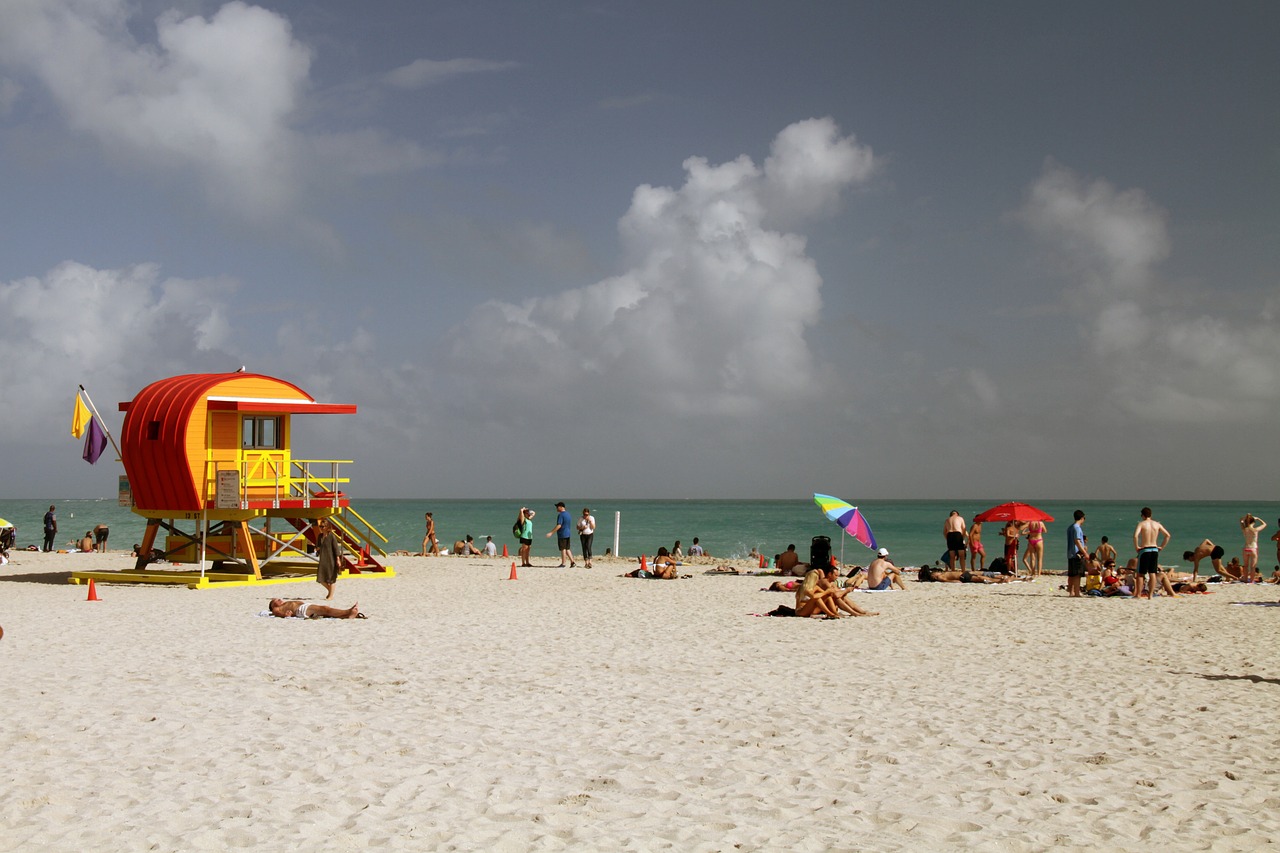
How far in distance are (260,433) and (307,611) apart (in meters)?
8.37

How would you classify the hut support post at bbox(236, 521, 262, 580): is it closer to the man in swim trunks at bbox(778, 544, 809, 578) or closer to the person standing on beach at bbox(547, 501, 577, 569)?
the person standing on beach at bbox(547, 501, 577, 569)

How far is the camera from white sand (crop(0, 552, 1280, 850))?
19.0 ft

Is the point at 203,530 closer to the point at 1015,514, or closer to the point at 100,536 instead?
the point at 100,536

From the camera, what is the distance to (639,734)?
793 centimetres

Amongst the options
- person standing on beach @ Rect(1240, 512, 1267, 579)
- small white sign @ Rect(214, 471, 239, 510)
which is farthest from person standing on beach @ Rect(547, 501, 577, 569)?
person standing on beach @ Rect(1240, 512, 1267, 579)

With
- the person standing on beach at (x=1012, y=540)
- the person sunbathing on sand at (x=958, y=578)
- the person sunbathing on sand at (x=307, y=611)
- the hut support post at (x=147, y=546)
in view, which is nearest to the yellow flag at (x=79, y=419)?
the hut support post at (x=147, y=546)

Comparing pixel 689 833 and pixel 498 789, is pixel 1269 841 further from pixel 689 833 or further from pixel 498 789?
pixel 498 789

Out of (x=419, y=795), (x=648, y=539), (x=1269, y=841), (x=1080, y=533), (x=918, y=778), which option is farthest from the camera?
(x=648, y=539)

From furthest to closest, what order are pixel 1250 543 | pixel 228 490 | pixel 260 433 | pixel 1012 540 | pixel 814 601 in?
pixel 1012 540 → pixel 1250 543 → pixel 260 433 → pixel 228 490 → pixel 814 601

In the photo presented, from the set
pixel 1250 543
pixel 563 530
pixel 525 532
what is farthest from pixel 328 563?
pixel 1250 543

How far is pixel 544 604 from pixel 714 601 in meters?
2.86

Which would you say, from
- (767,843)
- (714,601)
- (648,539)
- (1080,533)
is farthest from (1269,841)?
(648,539)

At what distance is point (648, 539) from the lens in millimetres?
62625

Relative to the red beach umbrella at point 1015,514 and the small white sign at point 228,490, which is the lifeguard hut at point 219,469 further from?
the red beach umbrella at point 1015,514
